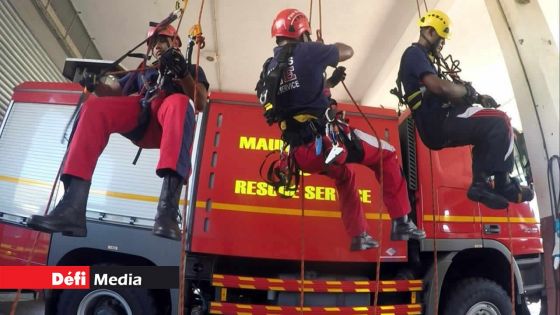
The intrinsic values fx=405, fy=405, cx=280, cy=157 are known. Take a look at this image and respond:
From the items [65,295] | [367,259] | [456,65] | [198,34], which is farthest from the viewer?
[367,259]

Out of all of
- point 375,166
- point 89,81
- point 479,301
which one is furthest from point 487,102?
point 89,81

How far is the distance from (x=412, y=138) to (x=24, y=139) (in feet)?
9.64

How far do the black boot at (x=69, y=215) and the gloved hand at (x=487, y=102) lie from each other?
1883 mm

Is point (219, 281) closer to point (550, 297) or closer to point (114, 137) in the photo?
point (114, 137)

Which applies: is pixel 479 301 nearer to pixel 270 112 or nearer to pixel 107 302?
pixel 270 112

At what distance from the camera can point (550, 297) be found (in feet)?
5.42

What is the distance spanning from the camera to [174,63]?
181cm

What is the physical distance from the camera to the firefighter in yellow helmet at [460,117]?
1.92 meters

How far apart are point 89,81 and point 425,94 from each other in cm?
161

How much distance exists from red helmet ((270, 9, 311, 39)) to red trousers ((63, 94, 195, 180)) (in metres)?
0.68

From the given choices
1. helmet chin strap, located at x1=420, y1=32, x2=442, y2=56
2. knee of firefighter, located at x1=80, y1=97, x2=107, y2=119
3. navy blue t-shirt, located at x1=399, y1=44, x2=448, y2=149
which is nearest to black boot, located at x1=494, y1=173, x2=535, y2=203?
navy blue t-shirt, located at x1=399, y1=44, x2=448, y2=149

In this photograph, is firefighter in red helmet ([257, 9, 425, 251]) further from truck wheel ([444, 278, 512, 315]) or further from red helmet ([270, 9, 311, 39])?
truck wheel ([444, 278, 512, 315])

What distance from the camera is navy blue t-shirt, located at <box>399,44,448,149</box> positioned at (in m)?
1.98

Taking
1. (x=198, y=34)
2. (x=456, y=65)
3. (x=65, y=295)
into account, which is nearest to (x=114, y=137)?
(x=65, y=295)
